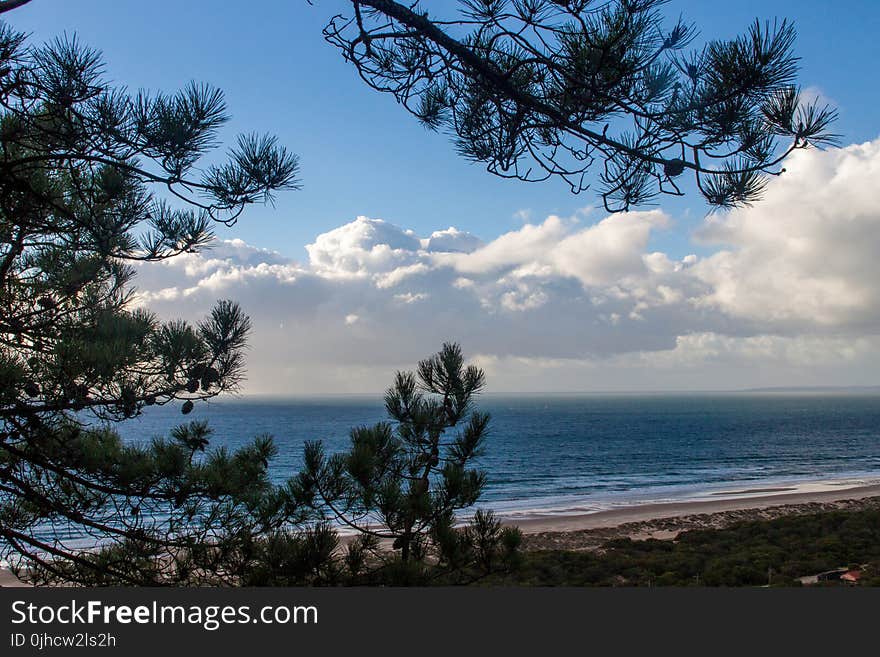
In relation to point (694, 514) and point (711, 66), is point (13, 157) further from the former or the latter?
point (694, 514)

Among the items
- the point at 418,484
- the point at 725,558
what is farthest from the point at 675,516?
the point at 418,484

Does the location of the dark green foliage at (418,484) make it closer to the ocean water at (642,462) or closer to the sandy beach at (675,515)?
the ocean water at (642,462)

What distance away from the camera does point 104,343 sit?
10.9 feet

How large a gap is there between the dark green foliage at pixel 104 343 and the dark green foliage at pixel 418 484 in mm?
404

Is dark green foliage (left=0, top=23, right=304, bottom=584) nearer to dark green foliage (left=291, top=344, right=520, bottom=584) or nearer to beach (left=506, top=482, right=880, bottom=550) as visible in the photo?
dark green foliage (left=291, top=344, right=520, bottom=584)

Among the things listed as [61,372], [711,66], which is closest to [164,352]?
[61,372]

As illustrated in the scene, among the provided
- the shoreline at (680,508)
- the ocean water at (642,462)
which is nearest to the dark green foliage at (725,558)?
the ocean water at (642,462)

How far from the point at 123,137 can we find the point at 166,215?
545 millimetres

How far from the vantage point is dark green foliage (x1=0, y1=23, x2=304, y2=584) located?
3207mm

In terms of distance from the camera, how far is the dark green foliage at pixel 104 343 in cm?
321

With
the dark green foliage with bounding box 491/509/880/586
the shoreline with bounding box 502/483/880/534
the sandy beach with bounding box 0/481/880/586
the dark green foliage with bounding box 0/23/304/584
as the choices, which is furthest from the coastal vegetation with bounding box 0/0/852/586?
the shoreline with bounding box 502/483/880/534

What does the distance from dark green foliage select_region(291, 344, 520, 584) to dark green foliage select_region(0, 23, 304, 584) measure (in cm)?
40

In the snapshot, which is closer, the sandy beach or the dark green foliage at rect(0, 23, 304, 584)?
the dark green foliage at rect(0, 23, 304, 584)

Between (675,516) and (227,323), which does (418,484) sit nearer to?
(227,323)
